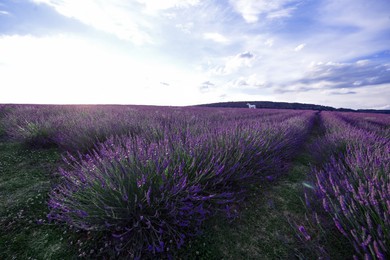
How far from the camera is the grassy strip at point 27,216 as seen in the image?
1307 mm

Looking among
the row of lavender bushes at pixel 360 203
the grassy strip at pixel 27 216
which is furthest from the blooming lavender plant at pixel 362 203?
the grassy strip at pixel 27 216

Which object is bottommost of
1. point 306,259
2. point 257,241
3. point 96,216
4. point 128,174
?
point 257,241

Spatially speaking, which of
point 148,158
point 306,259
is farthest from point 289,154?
point 148,158

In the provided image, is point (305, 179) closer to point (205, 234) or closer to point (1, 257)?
point (205, 234)

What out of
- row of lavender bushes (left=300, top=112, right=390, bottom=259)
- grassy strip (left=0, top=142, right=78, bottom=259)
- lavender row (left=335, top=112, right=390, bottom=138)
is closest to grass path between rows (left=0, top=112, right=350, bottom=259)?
grassy strip (left=0, top=142, right=78, bottom=259)

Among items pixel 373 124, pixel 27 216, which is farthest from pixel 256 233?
pixel 373 124

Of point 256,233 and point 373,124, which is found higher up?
point 373,124

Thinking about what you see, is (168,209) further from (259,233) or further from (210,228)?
(259,233)

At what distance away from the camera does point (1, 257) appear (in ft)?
4.08

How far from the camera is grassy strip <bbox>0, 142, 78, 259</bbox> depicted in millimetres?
1307

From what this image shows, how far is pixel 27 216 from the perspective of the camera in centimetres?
163

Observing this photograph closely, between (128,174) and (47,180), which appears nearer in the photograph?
(128,174)

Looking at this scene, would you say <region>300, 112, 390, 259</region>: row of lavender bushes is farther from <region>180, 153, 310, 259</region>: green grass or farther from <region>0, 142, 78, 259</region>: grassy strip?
<region>0, 142, 78, 259</region>: grassy strip

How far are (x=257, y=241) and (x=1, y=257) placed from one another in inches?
71.3
